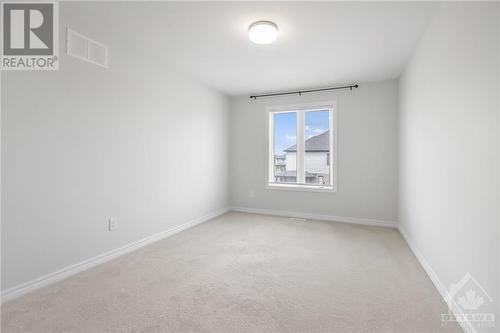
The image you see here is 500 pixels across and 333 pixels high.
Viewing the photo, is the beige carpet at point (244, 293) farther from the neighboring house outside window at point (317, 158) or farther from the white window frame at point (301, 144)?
the neighboring house outside window at point (317, 158)

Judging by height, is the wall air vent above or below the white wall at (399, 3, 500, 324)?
above

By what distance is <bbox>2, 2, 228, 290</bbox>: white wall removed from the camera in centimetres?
195

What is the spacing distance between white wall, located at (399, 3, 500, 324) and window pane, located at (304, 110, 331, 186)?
178 centimetres

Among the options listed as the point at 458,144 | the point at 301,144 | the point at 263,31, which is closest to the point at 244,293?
the point at 458,144

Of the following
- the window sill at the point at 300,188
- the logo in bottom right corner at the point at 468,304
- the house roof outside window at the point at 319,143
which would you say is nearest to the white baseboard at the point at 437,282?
the logo in bottom right corner at the point at 468,304

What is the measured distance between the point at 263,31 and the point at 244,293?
239cm

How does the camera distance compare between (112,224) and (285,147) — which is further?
(285,147)

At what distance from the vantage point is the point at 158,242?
10.7 feet

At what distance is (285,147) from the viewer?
193 inches

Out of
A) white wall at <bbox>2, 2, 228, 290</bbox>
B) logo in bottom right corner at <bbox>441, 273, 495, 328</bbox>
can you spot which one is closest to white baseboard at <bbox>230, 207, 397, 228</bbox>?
white wall at <bbox>2, 2, 228, 290</bbox>

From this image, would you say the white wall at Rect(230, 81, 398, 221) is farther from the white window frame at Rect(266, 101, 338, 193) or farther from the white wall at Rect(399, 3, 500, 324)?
the white wall at Rect(399, 3, 500, 324)

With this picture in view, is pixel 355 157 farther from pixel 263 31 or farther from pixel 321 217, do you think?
pixel 263 31

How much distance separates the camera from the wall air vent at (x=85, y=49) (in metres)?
2.29

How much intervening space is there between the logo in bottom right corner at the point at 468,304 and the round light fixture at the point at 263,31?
247cm
